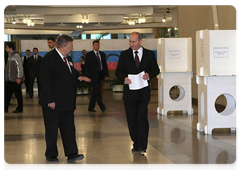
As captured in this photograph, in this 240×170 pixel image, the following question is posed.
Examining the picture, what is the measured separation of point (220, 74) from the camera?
693cm

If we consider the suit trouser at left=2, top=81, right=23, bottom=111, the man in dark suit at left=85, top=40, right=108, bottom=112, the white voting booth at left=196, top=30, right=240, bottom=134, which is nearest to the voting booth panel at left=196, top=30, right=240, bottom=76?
the white voting booth at left=196, top=30, right=240, bottom=134

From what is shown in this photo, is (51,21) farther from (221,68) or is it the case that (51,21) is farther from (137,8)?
(221,68)

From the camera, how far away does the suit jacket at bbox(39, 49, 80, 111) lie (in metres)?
4.94

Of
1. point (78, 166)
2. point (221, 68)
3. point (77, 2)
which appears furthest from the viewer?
point (77, 2)

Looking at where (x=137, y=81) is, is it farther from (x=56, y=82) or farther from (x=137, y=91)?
(x=56, y=82)

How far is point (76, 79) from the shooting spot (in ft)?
17.2

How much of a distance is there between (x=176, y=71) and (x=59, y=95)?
4.94 m

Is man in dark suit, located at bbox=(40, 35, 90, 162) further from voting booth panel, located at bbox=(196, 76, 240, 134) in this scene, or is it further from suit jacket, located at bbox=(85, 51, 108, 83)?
suit jacket, located at bbox=(85, 51, 108, 83)

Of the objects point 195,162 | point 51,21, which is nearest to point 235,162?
point 195,162

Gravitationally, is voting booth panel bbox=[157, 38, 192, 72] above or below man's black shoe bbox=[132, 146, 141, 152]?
above

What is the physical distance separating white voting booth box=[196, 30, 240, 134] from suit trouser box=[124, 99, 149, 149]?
1.77m

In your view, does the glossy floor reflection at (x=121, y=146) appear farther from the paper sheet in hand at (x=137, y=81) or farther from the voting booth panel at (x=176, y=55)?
the voting booth panel at (x=176, y=55)

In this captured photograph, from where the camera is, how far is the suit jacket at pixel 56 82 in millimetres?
4938

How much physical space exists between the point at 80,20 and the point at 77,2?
3653 millimetres
